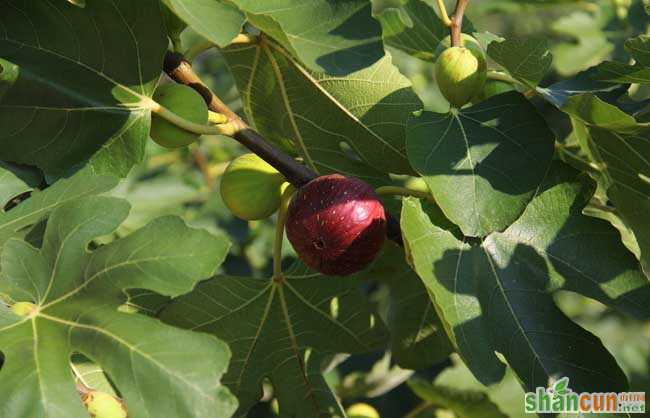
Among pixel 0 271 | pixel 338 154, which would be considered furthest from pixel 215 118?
pixel 0 271

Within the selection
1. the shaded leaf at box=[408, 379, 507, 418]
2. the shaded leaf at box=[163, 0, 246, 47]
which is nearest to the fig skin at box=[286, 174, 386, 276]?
the shaded leaf at box=[163, 0, 246, 47]

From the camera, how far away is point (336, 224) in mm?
1280

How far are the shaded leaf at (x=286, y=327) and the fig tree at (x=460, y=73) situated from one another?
1.23 feet

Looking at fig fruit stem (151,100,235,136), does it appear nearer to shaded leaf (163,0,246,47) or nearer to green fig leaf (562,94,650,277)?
shaded leaf (163,0,246,47)

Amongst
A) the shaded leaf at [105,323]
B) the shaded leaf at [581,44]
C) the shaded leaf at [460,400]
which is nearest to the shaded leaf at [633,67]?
the shaded leaf at [105,323]

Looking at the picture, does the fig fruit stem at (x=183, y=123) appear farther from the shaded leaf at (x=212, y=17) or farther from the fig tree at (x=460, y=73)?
the fig tree at (x=460, y=73)

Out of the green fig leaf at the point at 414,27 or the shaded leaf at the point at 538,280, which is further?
the green fig leaf at the point at 414,27

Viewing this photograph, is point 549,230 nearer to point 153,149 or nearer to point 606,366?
point 606,366

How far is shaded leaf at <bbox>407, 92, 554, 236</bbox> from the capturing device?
1.24 m

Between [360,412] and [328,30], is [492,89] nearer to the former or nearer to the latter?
[328,30]

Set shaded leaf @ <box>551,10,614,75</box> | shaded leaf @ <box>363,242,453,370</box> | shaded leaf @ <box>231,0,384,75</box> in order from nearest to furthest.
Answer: shaded leaf @ <box>231,0,384,75</box> < shaded leaf @ <box>363,242,453,370</box> < shaded leaf @ <box>551,10,614,75</box>

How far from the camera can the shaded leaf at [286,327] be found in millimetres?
1451

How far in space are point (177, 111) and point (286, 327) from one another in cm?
41

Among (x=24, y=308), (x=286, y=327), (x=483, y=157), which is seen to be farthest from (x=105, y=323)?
(x=483, y=157)
